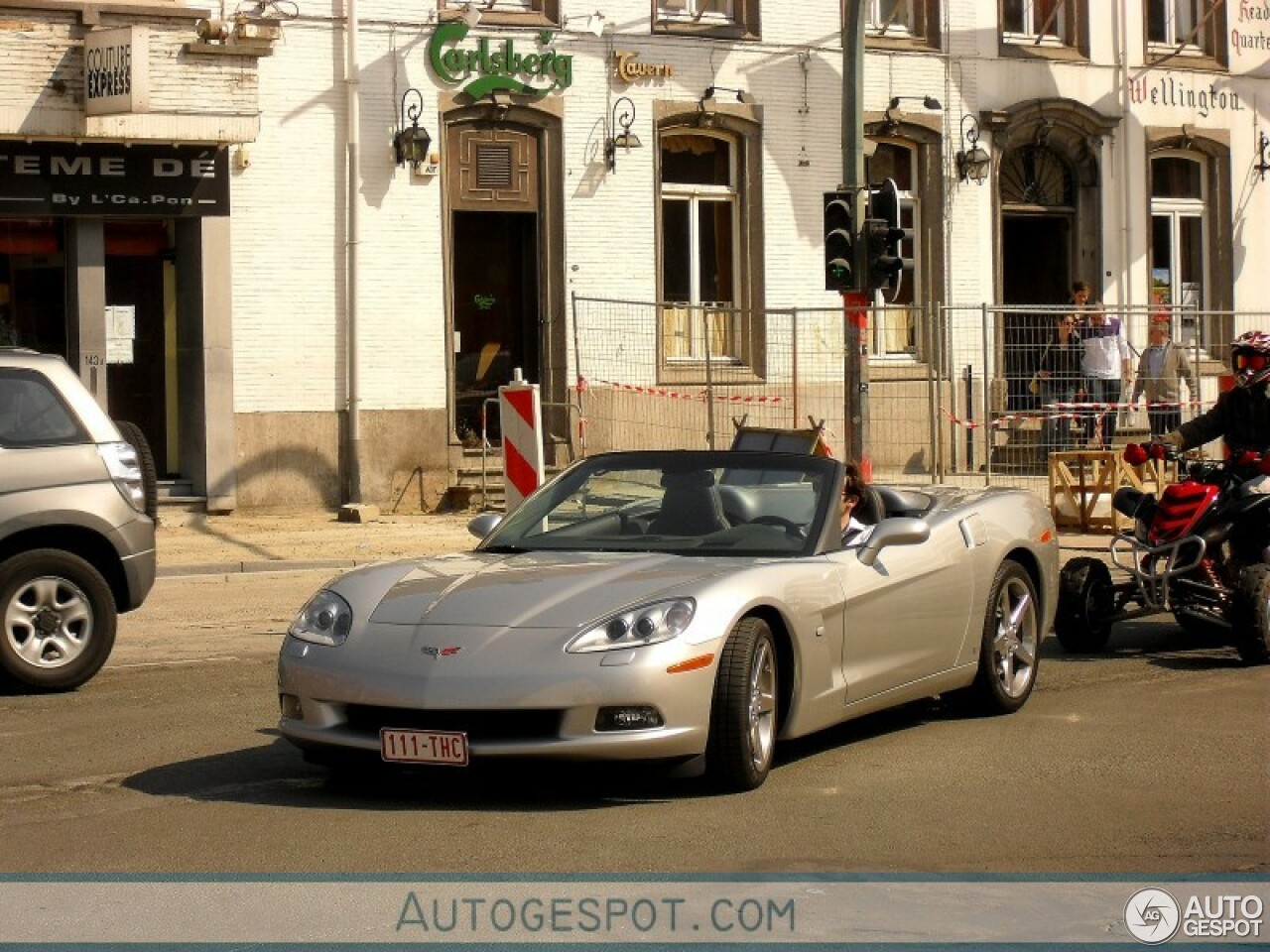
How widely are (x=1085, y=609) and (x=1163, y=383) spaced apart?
969 centimetres

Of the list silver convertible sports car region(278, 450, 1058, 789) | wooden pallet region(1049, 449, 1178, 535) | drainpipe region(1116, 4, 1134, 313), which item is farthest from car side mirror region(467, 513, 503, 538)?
drainpipe region(1116, 4, 1134, 313)

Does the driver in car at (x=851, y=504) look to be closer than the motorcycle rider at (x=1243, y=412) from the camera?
Yes

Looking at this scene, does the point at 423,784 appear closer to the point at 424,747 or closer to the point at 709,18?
the point at 424,747

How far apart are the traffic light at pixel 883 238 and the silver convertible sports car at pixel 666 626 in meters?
8.27

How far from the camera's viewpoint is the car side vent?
22.9 m

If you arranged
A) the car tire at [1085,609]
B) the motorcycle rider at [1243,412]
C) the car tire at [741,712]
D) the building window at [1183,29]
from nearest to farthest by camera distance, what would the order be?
the car tire at [741,712] → the car tire at [1085,609] → the motorcycle rider at [1243,412] → the building window at [1183,29]

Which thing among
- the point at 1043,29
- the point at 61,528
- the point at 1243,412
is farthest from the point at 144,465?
the point at 1043,29

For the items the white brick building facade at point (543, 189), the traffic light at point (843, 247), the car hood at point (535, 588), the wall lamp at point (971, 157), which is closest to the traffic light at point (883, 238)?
the traffic light at point (843, 247)

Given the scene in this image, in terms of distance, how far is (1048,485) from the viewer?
20234 mm

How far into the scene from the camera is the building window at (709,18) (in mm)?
23938

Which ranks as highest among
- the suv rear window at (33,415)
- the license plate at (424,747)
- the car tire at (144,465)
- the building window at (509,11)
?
the building window at (509,11)

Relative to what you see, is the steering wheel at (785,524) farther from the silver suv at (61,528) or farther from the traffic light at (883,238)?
Answer: the traffic light at (883,238)

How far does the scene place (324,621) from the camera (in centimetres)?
801

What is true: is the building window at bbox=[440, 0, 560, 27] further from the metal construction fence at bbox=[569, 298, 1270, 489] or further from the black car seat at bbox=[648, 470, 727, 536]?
the black car seat at bbox=[648, 470, 727, 536]
